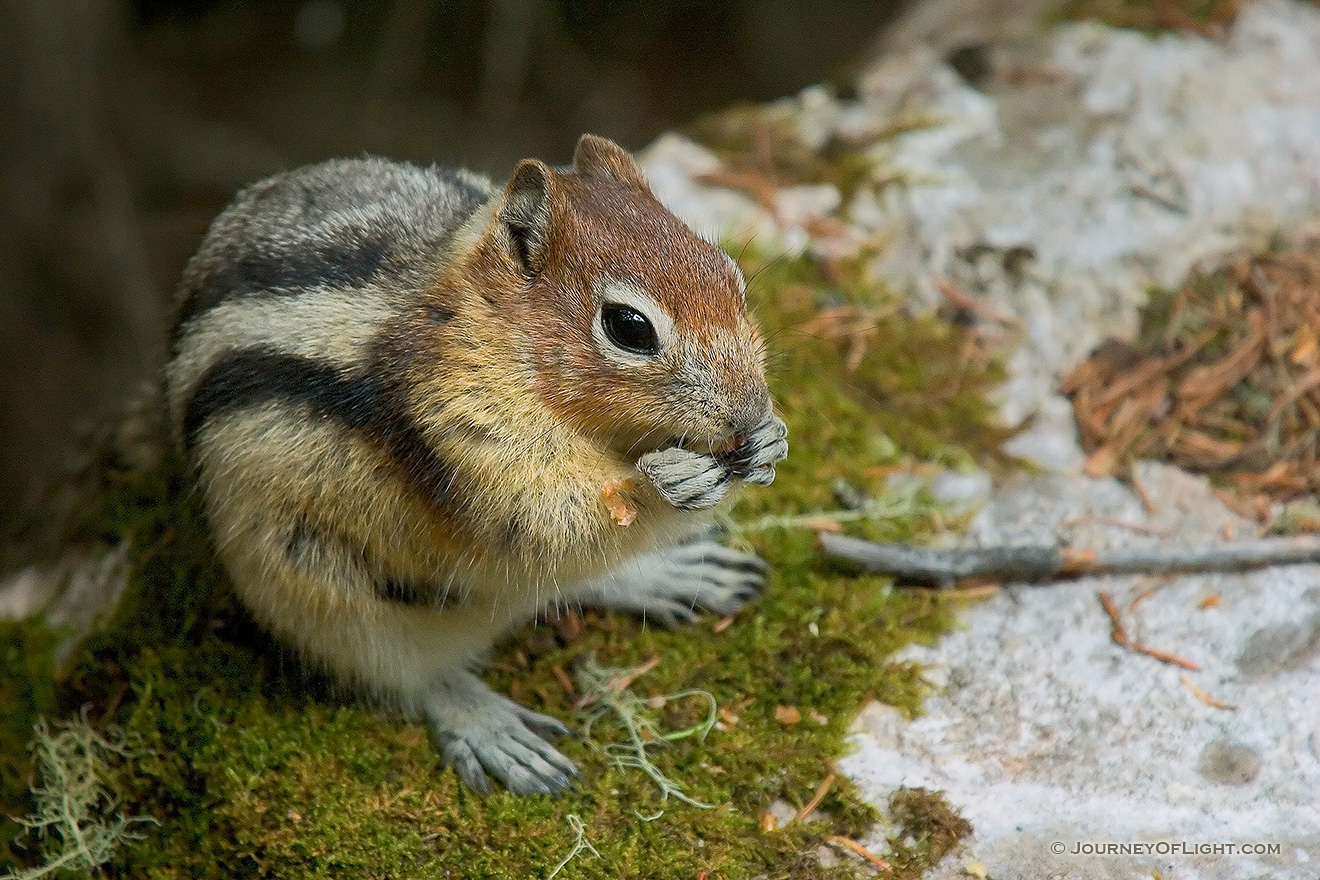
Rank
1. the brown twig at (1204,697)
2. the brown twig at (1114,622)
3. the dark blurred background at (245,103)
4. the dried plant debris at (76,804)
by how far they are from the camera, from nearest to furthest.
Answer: the brown twig at (1204,697), the dried plant debris at (76,804), the brown twig at (1114,622), the dark blurred background at (245,103)

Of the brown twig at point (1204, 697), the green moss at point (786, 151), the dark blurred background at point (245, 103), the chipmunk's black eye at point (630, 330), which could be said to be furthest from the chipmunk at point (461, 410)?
the dark blurred background at point (245, 103)

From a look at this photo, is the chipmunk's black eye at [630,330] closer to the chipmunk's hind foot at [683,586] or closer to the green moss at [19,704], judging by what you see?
the chipmunk's hind foot at [683,586]

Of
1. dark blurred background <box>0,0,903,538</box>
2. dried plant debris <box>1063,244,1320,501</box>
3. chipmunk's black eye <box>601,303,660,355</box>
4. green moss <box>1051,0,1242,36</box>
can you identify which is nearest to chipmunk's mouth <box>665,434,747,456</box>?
chipmunk's black eye <box>601,303,660,355</box>

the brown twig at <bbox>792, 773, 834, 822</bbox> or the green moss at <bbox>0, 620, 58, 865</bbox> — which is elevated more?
the brown twig at <bbox>792, 773, 834, 822</bbox>

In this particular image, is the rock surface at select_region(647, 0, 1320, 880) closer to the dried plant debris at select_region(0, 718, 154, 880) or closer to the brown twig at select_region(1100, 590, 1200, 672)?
the brown twig at select_region(1100, 590, 1200, 672)

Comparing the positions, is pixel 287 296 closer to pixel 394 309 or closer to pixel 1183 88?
pixel 394 309

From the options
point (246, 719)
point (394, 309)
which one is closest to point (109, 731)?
point (246, 719)

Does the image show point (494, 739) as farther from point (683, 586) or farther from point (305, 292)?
point (305, 292)
